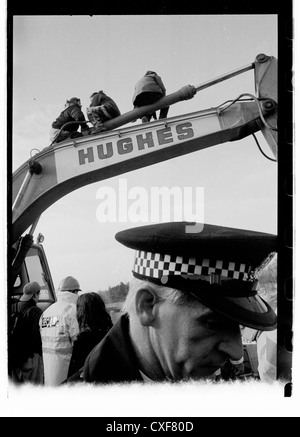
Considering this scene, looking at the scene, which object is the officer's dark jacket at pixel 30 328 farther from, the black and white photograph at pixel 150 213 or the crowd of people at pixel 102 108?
the crowd of people at pixel 102 108

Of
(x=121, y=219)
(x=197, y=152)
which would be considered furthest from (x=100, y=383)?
(x=197, y=152)

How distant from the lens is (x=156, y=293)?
343 cm

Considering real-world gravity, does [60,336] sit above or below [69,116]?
below

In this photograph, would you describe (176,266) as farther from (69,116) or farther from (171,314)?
(69,116)

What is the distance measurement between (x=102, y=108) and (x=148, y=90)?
10.4 inches

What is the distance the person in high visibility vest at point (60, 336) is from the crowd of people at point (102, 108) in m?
Result: 0.83

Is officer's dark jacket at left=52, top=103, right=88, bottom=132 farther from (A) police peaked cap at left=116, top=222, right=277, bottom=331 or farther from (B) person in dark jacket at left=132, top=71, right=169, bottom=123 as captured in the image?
(A) police peaked cap at left=116, top=222, right=277, bottom=331

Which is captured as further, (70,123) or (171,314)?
(70,123)

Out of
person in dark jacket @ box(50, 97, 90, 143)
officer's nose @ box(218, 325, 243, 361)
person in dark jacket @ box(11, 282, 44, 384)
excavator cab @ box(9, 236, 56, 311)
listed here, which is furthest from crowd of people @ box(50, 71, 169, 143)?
officer's nose @ box(218, 325, 243, 361)

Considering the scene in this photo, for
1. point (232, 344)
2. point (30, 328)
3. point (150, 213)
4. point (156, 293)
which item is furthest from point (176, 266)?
point (30, 328)

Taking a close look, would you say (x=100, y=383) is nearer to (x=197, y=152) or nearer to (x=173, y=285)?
(x=173, y=285)

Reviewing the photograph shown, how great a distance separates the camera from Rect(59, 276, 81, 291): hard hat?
3.44 m
